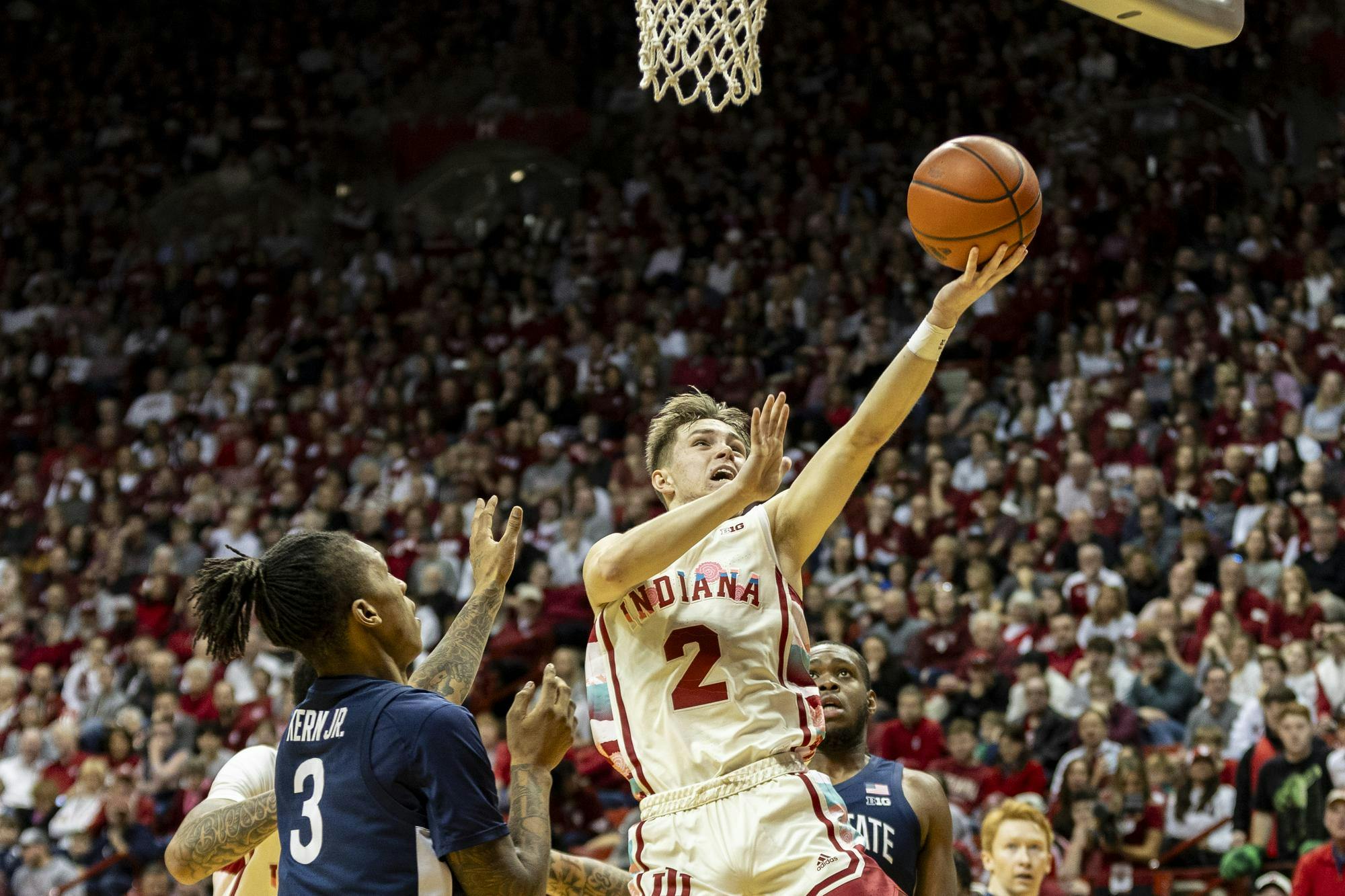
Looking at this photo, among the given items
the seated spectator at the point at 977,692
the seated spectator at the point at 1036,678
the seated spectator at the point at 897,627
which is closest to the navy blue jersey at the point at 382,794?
the seated spectator at the point at 977,692

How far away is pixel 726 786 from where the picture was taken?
10.7ft

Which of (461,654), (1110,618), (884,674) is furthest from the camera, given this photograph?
(1110,618)

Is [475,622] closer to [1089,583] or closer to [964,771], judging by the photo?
[964,771]

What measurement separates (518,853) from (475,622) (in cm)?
64

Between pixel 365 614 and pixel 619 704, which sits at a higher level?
pixel 365 614

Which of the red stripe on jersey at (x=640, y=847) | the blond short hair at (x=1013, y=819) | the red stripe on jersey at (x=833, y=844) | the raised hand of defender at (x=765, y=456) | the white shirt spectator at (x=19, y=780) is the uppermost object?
the raised hand of defender at (x=765, y=456)

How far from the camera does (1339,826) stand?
246 inches

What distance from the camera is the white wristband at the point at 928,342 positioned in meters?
3.46

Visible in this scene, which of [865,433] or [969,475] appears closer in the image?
[865,433]

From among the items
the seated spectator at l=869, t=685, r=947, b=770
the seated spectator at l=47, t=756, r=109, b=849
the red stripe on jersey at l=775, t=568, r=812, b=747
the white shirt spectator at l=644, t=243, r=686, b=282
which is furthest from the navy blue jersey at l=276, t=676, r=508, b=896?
the white shirt spectator at l=644, t=243, r=686, b=282

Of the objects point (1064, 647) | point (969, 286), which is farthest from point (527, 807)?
point (1064, 647)

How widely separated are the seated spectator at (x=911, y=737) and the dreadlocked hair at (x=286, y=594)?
5.64 meters

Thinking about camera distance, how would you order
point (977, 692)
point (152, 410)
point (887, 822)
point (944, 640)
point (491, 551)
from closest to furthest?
point (491, 551), point (887, 822), point (977, 692), point (944, 640), point (152, 410)

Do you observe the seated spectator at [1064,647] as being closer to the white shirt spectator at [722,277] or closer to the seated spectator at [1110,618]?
the seated spectator at [1110,618]
